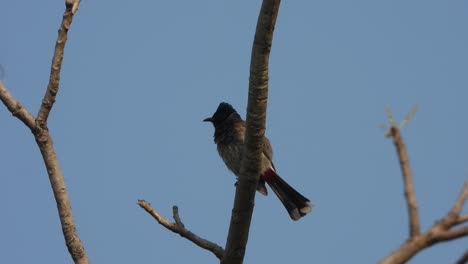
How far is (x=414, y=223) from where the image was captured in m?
1.76

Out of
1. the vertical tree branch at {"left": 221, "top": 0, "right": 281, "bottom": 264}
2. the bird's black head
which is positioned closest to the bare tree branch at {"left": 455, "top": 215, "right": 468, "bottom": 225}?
the vertical tree branch at {"left": 221, "top": 0, "right": 281, "bottom": 264}

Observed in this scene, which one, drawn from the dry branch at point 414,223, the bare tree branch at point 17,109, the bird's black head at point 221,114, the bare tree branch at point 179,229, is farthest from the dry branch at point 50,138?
the bird's black head at point 221,114

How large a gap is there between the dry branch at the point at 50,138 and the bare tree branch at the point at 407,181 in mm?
2388

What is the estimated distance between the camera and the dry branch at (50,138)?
3.76m

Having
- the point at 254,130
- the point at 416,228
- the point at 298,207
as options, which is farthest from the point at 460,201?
the point at 298,207

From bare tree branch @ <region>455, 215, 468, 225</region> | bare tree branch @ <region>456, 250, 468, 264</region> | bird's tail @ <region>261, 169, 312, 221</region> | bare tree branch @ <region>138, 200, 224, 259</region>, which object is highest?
bird's tail @ <region>261, 169, 312, 221</region>

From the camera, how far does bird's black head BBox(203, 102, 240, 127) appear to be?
814 centimetres

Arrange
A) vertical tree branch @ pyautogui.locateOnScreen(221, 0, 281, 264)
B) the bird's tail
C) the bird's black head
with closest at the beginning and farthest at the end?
vertical tree branch @ pyautogui.locateOnScreen(221, 0, 281, 264), the bird's tail, the bird's black head

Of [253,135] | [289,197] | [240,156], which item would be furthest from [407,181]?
[240,156]

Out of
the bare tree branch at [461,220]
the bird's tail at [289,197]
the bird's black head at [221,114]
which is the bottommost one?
the bare tree branch at [461,220]

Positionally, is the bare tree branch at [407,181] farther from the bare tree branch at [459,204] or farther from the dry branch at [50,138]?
the dry branch at [50,138]

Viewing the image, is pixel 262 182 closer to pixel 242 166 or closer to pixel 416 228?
pixel 242 166

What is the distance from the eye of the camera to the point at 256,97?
4.00 meters

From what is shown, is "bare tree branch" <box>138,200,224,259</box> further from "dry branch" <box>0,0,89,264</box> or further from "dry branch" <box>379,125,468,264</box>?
"dry branch" <box>379,125,468,264</box>
